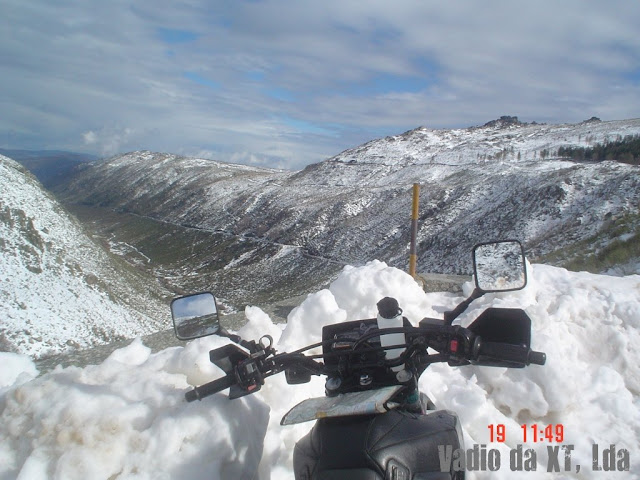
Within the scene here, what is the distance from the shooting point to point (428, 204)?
44031 mm

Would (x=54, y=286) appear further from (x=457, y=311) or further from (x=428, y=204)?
(x=428, y=204)

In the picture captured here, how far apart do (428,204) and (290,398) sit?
42023mm

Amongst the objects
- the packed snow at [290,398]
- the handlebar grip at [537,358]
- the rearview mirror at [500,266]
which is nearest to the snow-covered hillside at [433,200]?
the packed snow at [290,398]

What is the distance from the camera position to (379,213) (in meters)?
48.3

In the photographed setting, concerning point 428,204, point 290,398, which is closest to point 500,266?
point 290,398

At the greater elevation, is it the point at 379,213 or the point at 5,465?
the point at 379,213

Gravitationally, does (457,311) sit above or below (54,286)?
above

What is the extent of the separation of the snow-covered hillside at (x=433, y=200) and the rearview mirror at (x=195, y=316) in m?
11.2

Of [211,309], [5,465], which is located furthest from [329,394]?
[5,465]

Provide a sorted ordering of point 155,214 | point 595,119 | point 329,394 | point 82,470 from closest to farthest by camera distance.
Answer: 1. point 329,394
2. point 82,470
3. point 595,119
4. point 155,214

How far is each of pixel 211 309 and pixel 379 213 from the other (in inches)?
1813

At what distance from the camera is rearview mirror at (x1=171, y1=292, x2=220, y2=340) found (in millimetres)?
2830

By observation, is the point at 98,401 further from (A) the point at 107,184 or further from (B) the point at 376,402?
(A) the point at 107,184

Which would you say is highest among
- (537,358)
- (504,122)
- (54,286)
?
(504,122)
